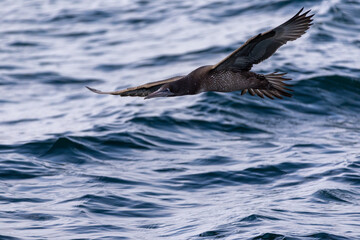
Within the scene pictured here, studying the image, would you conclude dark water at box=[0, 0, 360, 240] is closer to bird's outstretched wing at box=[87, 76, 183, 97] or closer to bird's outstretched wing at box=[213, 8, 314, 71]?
bird's outstretched wing at box=[87, 76, 183, 97]

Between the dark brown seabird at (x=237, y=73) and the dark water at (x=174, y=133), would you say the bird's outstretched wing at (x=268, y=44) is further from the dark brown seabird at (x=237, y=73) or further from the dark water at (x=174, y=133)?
the dark water at (x=174, y=133)

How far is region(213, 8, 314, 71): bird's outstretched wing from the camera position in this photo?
6.89m

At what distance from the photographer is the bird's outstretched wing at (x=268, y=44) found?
689 cm

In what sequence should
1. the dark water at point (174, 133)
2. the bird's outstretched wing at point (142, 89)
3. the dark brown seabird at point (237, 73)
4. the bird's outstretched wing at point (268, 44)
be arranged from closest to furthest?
the dark brown seabird at point (237, 73) → the bird's outstretched wing at point (268, 44) → the bird's outstretched wing at point (142, 89) → the dark water at point (174, 133)

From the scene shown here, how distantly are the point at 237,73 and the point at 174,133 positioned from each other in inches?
168

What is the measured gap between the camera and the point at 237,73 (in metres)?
7.06

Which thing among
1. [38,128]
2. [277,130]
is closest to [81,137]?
[38,128]

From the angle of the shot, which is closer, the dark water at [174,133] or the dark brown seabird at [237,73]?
the dark brown seabird at [237,73]

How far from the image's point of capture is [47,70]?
14.7 m

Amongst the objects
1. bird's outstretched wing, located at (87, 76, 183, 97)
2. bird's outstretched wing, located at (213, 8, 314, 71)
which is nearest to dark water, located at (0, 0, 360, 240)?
bird's outstretched wing, located at (87, 76, 183, 97)

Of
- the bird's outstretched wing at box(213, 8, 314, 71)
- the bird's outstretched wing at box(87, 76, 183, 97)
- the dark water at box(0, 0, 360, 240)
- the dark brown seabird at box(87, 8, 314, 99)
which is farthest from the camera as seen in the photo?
the dark water at box(0, 0, 360, 240)

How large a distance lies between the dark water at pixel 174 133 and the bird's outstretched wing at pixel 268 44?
1753 mm

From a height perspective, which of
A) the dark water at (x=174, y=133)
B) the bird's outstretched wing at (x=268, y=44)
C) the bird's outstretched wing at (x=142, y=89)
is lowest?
the dark water at (x=174, y=133)

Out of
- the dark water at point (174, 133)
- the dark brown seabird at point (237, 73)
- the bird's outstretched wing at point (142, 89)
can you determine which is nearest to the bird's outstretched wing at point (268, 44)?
the dark brown seabird at point (237, 73)
